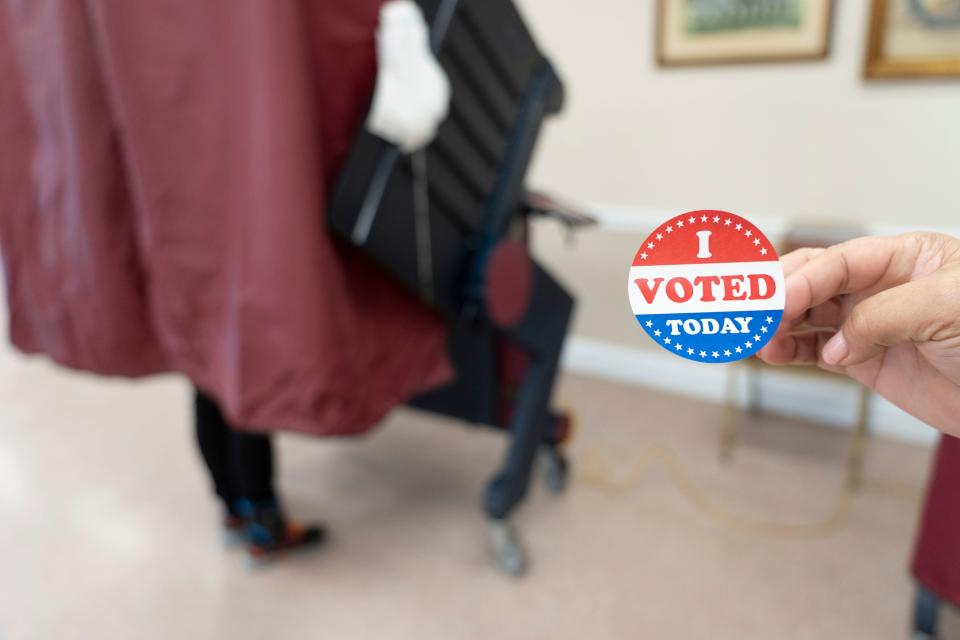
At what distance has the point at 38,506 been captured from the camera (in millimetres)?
1771

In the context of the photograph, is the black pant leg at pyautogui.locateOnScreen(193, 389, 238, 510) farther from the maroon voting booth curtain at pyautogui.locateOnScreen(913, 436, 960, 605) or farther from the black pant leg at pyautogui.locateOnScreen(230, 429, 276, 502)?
the maroon voting booth curtain at pyautogui.locateOnScreen(913, 436, 960, 605)

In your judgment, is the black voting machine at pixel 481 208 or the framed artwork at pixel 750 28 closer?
the black voting machine at pixel 481 208

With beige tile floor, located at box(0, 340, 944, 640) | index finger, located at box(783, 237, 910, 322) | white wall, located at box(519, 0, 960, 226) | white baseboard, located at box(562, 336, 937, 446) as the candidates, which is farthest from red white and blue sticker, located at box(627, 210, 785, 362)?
white baseboard, located at box(562, 336, 937, 446)

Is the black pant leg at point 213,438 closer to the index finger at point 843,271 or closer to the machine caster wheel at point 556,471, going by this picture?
the machine caster wheel at point 556,471

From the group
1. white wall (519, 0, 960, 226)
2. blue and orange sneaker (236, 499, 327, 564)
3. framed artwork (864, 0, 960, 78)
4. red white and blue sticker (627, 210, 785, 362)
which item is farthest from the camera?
blue and orange sneaker (236, 499, 327, 564)

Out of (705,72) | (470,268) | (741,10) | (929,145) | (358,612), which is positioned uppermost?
(741,10)

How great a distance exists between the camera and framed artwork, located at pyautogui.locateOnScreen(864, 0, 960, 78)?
138 centimetres

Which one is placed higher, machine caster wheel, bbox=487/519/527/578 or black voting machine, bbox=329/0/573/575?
black voting machine, bbox=329/0/573/575

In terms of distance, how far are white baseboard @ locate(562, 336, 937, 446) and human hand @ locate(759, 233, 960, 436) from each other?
1.23 meters

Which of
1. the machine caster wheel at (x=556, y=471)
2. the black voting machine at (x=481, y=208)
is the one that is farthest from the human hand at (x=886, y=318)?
the machine caster wheel at (x=556, y=471)

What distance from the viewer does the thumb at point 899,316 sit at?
1.32 ft

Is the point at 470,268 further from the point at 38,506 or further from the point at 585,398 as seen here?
the point at 38,506

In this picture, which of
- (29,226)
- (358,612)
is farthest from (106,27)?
(358,612)

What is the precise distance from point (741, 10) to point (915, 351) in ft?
4.95
